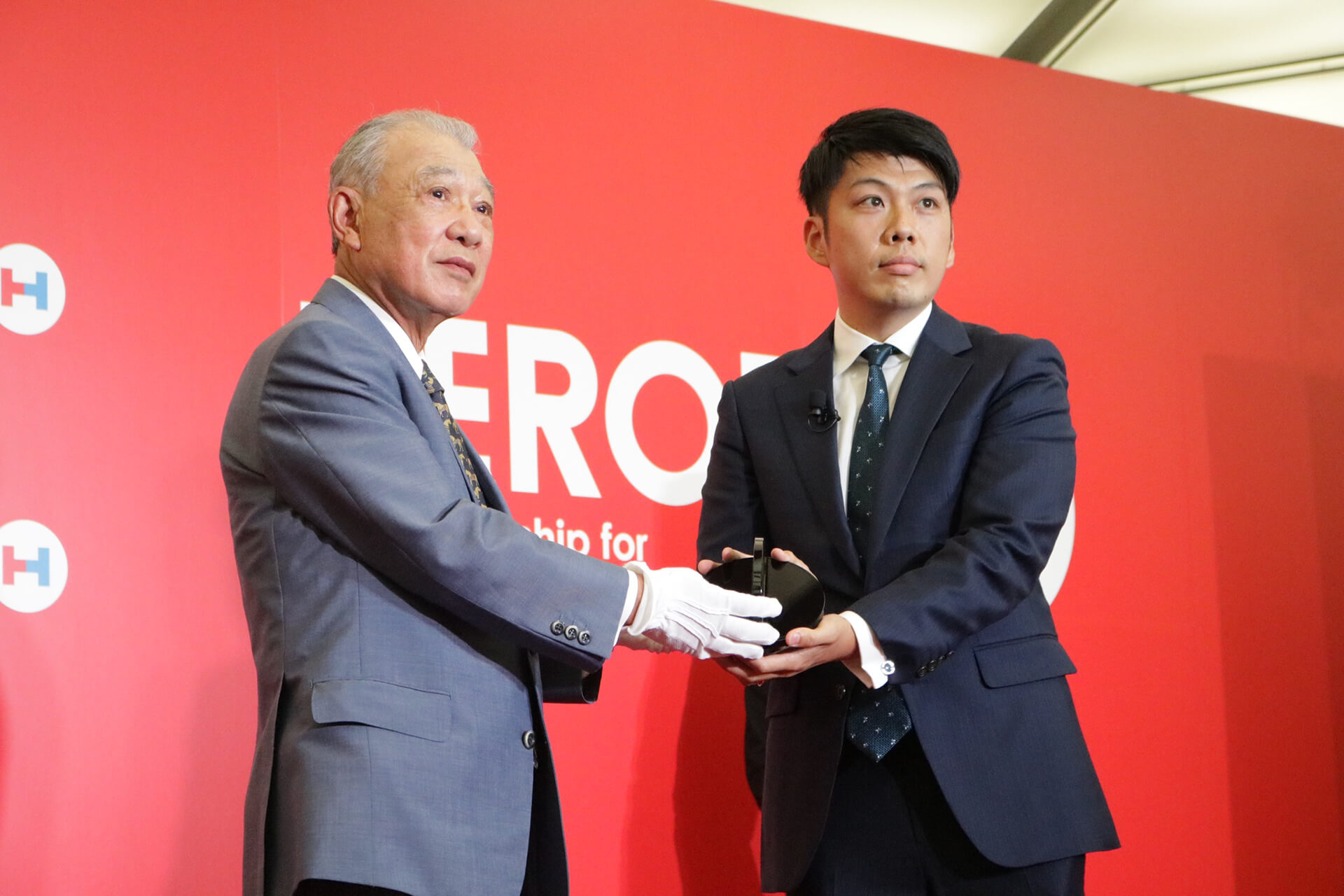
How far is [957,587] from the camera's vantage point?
2.04 metres

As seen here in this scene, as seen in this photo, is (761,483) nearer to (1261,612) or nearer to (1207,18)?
(1261,612)

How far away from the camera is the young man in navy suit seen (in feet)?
6.66

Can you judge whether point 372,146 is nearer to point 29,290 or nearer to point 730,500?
point 730,500

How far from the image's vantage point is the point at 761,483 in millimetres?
2367

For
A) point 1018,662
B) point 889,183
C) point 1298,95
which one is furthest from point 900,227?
point 1298,95

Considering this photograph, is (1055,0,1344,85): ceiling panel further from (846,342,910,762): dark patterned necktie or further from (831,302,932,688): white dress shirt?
(846,342,910,762): dark patterned necktie

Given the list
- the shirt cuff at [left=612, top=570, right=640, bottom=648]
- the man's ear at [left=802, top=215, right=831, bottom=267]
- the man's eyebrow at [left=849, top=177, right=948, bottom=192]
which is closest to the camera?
the shirt cuff at [left=612, top=570, right=640, bottom=648]

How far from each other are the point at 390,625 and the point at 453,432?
0.37 meters

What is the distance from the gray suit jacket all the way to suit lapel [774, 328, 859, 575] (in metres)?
0.53

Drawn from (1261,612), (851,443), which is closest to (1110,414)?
(1261,612)

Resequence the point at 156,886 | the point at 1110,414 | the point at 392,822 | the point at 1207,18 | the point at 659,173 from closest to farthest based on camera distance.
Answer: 1. the point at 392,822
2. the point at 156,886
3. the point at 659,173
4. the point at 1110,414
5. the point at 1207,18

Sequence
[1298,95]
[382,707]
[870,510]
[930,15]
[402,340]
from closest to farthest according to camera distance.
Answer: [382,707], [402,340], [870,510], [930,15], [1298,95]

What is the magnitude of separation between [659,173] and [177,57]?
4.00 feet

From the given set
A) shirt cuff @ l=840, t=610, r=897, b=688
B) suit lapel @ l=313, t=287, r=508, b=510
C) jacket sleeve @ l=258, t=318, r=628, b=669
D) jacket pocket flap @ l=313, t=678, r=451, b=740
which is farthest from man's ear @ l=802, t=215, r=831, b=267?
jacket pocket flap @ l=313, t=678, r=451, b=740
